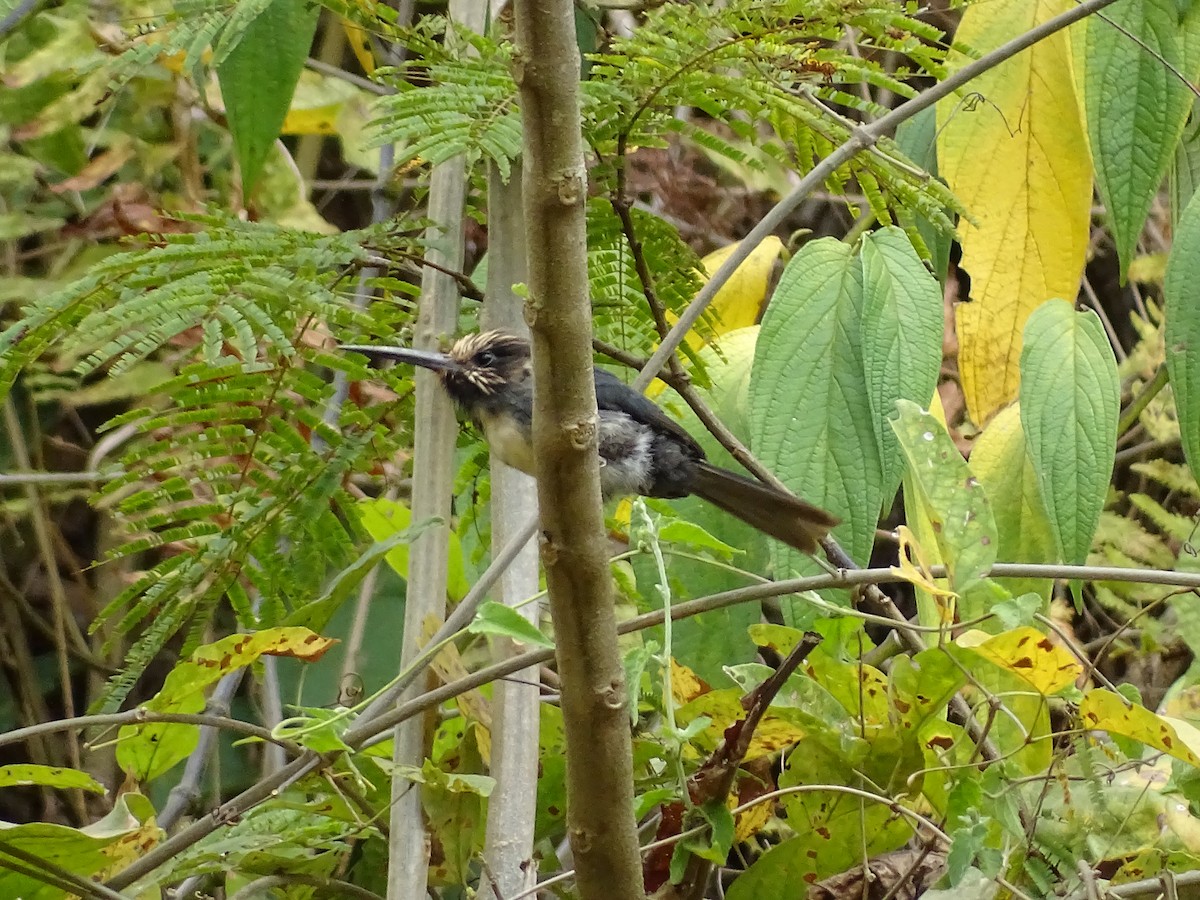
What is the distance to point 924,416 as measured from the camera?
3.90 ft

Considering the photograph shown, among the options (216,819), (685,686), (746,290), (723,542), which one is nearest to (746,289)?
(746,290)

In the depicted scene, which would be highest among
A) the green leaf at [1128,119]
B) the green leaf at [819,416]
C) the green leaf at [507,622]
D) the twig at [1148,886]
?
the green leaf at [1128,119]

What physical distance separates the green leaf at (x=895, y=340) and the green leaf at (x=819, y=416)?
0.09 feet

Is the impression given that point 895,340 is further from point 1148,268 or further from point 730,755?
point 1148,268

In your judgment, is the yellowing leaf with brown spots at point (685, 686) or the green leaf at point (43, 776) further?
the yellowing leaf with brown spots at point (685, 686)

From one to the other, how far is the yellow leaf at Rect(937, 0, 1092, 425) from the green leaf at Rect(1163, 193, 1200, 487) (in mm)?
231

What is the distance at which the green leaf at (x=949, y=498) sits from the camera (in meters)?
1.16

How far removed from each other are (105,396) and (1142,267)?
2.58 meters

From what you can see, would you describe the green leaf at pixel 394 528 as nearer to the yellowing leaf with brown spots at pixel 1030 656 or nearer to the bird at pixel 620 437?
the bird at pixel 620 437

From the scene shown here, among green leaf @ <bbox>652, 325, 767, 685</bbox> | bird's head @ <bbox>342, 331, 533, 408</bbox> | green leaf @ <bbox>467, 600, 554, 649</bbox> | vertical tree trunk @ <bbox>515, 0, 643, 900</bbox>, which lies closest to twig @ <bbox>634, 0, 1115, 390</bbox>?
bird's head @ <bbox>342, 331, 533, 408</bbox>

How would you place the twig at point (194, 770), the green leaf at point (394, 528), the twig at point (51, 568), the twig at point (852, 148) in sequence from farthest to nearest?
the twig at point (51, 568) < the twig at point (194, 770) < the green leaf at point (394, 528) < the twig at point (852, 148)

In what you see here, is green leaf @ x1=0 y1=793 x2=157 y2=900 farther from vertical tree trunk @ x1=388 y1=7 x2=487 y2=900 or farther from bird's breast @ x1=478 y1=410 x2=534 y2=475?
bird's breast @ x1=478 y1=410 x2=534 y2=475

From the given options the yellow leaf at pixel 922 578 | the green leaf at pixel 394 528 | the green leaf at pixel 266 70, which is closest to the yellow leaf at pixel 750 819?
the yellow leaf at pixel 922 578

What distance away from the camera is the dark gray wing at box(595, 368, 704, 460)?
6.67 ft
